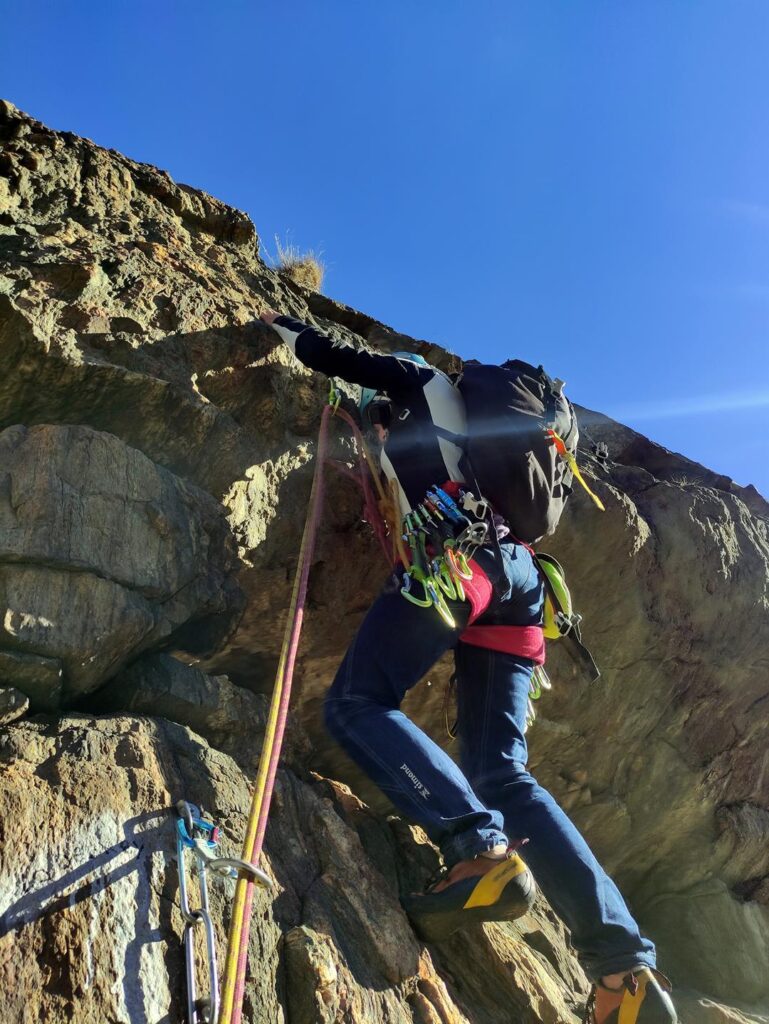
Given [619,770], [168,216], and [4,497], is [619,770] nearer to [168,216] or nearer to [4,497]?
[4,497]

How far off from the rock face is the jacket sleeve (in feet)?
1.64

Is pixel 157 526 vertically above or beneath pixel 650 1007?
above

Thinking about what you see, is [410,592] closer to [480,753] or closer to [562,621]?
[480,753]

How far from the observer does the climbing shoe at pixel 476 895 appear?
2.72 metres

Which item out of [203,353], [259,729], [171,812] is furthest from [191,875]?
[203,353]

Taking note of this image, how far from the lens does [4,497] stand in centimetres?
297

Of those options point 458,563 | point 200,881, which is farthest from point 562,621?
point 200,881

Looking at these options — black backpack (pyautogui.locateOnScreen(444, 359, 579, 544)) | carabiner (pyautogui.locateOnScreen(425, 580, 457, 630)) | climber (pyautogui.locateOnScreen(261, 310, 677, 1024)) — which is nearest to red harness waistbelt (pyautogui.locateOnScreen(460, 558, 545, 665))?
climber (pyautogui.locateOnScreen(261, 310, 677, 1024))

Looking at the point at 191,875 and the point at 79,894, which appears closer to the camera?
the point at 79,894

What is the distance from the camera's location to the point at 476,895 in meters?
2.77

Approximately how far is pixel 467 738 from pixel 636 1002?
1.02m

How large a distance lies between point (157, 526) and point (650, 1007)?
2.33m

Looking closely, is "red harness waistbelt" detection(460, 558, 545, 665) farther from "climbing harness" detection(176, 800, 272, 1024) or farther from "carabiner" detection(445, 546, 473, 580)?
"climbing harness" detection(176, 800, 272, 1024)

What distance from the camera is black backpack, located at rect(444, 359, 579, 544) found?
3371 millimetres
